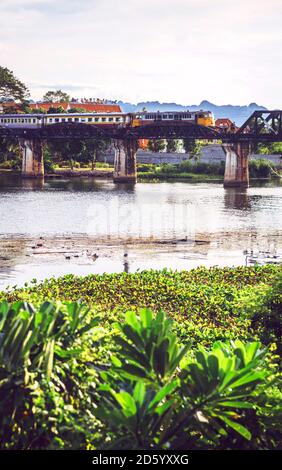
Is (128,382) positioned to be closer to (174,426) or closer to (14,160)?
(174,426)

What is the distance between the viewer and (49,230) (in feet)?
152

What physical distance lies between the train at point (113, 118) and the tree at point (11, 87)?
341 inches

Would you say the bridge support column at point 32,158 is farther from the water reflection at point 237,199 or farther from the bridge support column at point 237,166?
the water reflection at point 237,199

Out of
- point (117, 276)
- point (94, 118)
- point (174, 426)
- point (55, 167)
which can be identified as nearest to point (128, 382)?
point (174, 426)

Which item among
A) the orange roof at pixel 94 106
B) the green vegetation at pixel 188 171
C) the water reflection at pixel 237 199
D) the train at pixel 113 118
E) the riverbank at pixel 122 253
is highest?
the orange roof at pixel 94 106

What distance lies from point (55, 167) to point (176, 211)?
67020mm

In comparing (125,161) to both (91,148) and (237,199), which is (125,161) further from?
(237,199)

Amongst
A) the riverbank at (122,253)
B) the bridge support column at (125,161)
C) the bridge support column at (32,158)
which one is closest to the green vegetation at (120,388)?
the riverbank at (122,253)

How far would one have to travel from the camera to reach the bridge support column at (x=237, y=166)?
9825cm

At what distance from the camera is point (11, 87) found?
12444cm

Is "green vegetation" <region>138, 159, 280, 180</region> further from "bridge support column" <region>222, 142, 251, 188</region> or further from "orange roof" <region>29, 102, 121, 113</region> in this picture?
"orange roof" <region>29, 102, 121, 113</region>

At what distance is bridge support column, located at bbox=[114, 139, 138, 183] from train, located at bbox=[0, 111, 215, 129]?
3150 millimetres

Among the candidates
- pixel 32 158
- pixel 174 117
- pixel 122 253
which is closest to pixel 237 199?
pixel 174 117

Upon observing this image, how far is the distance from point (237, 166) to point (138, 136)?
51.3 feet
